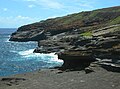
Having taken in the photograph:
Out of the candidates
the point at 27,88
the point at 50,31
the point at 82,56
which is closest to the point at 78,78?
the point at 27,88

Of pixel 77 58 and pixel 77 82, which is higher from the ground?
pixel 77 58

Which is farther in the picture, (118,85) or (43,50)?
(43,50)

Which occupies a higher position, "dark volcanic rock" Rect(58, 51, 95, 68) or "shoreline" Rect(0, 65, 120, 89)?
"dark volcanic rock" Rect(58, 51, 95, 68)

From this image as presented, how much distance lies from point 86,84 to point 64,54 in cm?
2220

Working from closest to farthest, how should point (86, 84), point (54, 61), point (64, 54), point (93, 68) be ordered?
point (86, 84) → point (93, 68) → point (64, 54) → point (54, 61)

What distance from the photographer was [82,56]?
63.2 m

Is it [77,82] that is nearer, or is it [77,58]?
[77,82]

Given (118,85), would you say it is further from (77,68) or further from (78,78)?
(77,68)

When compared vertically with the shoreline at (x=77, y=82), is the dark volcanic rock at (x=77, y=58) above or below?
above

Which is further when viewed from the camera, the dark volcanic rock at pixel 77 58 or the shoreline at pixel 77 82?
the dark volcanic rock at pixel 77 58

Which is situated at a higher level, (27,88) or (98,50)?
(98,50)

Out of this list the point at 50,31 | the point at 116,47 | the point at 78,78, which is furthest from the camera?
the point at 50,31

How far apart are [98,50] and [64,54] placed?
25.7ft

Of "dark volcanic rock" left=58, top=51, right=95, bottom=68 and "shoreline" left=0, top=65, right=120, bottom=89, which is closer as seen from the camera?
"shoreline" left=0, top=65, right=120, bottom=89
